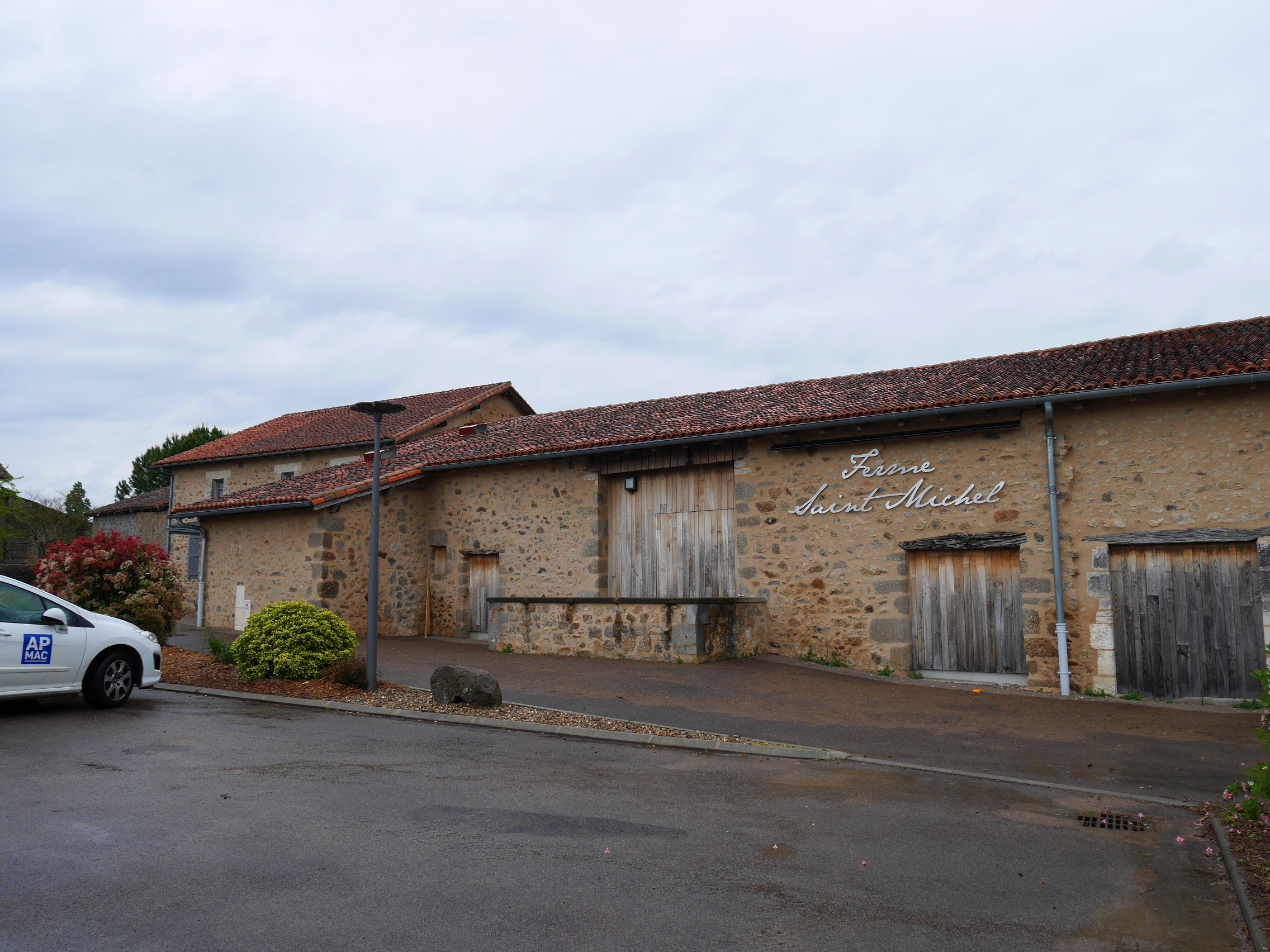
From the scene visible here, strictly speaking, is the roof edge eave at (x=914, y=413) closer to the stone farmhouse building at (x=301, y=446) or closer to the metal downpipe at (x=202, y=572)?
the metal downpipe at (x=202, y=572)

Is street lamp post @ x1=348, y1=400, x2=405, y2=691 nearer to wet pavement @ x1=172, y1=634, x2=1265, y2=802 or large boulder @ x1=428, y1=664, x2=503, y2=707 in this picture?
wet pavement @ x1=172, y1=634, x2=1265, y2=802

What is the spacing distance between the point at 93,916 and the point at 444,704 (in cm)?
581

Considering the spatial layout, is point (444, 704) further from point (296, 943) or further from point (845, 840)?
point (296, 943)

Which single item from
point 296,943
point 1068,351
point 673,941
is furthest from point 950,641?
point 296,943

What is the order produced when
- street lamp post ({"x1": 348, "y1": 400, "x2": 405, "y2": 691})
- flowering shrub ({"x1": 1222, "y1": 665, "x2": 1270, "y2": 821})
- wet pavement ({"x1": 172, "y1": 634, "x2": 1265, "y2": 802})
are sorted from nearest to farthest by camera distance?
flowering shrub ({"x1": 1222, "y1": 665, "x2": 1270, "y2": 821})
wet pavement ({"x1": 172, "y1": 634, "x2": 1265, "y2": 802})
street lamp post ({"x1": 348, "y1": 400, "x2": 405, "y2": 691})

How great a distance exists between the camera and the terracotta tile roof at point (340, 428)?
→ 2331 cm

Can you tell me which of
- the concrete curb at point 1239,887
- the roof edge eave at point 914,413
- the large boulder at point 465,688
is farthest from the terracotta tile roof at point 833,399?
the concrete curb at point 1239,887

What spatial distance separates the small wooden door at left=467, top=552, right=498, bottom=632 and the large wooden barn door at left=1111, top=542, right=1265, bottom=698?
10.6 metres

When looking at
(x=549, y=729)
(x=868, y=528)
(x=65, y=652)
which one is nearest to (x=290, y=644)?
(x=65, y=652)

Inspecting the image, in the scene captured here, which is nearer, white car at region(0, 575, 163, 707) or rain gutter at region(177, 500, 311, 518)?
white car at region(0, 575, 163, 707)

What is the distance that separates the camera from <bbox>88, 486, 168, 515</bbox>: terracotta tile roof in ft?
97.5

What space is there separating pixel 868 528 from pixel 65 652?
970cm

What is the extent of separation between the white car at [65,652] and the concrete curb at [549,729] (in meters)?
1.23

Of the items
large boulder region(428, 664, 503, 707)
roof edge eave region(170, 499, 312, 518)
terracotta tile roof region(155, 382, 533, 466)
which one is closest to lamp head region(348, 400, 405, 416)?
large boulder region(428, 664, 503, 707)
